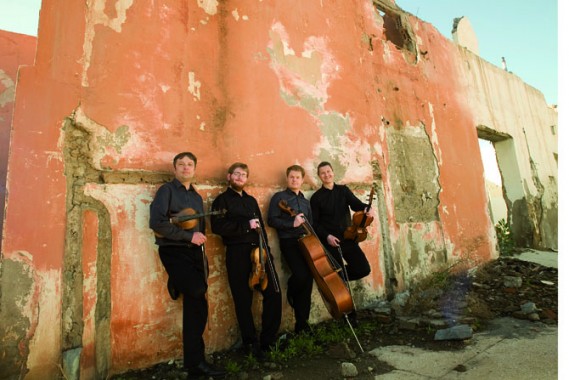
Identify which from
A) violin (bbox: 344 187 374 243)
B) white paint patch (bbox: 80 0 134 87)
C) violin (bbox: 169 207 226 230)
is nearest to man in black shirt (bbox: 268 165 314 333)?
violin (bbox: 344 187 374 243)

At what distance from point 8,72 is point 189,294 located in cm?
444

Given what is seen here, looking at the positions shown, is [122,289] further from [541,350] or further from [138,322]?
[541,350]

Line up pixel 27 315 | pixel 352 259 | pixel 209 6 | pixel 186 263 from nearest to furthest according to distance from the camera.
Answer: pixel 27 315 < pixel 186 263 < pixel 209 6 < pixel 352 259

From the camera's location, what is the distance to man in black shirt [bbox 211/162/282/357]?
3076mm

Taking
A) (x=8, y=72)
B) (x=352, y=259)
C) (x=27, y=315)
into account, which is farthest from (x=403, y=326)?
(x=8, y=72)

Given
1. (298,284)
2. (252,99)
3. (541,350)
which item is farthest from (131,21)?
(541,350)

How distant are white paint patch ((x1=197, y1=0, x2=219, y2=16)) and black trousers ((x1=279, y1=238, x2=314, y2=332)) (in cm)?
246

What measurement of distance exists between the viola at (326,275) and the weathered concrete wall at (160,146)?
0.50 metres

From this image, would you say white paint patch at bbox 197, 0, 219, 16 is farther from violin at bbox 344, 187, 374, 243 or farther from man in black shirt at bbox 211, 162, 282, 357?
violin at bbox 344, 187, 374, 243

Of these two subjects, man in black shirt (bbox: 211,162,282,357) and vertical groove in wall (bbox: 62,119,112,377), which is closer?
vertical groove in wall (bbox: 62,119,112,377)

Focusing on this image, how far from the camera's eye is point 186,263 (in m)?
2.80

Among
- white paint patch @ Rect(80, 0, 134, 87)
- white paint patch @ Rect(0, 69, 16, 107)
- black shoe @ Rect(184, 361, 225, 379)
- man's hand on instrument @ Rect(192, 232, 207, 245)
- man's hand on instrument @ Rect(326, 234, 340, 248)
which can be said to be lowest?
black shoe @ Rect(184, 361, 225, 379)

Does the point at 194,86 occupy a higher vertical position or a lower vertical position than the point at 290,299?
higher

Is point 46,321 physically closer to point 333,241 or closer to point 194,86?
point 194,86
